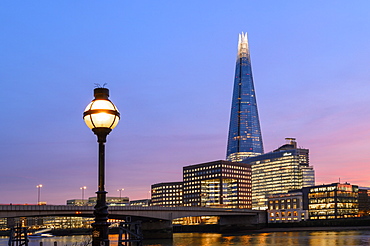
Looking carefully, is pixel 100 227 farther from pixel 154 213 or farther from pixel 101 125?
pixel 154 213

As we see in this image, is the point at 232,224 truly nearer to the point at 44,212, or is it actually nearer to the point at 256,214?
the point at 256,214

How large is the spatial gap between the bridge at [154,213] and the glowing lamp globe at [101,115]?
8733cm

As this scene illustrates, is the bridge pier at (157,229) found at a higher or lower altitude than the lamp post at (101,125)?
lower

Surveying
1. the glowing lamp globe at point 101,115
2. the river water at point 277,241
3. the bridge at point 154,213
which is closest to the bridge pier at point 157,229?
the bridge at point 154,213

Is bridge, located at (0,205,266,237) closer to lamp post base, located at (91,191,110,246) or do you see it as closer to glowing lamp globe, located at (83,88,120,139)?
lamp post base, located at (91,191,110,246)

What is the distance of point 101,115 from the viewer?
10.7 metres

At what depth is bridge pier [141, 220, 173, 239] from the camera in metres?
131

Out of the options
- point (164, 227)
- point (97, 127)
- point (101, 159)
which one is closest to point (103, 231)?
point (101, 159)

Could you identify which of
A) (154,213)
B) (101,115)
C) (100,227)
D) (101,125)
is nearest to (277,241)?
(154,213)

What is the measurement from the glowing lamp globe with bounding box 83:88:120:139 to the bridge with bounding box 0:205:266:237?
8733cm

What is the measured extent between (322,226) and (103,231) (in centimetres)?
16921

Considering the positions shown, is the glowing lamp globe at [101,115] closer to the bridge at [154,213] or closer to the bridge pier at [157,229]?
the bridge at [154,213]

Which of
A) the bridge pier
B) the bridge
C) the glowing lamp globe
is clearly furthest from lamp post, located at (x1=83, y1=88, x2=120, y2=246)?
the bridge pier

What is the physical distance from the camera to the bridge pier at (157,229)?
131 metres
